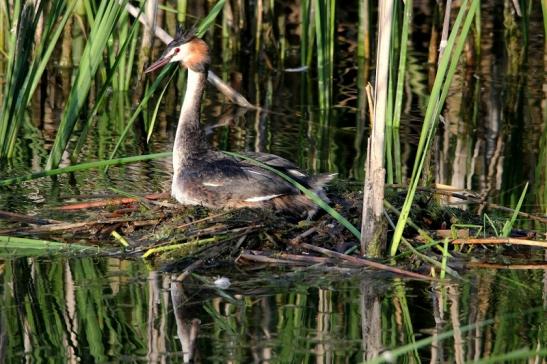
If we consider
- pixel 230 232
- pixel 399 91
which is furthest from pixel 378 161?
pixel 399 91

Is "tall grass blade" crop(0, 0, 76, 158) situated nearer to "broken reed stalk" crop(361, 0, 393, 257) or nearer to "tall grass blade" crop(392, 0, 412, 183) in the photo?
"tall grass blade" crop(392, 0, 412, 183)

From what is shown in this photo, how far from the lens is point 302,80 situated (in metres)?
12.1

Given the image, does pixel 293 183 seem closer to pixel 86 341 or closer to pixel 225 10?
pixel 86 341

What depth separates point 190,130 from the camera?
7.79 m

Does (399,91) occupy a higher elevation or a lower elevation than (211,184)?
higher

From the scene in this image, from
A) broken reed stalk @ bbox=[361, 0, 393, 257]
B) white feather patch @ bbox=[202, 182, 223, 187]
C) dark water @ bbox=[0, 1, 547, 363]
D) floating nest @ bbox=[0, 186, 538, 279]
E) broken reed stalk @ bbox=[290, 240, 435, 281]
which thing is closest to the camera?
dark water @ bbox=[0, 1, 547, 363]

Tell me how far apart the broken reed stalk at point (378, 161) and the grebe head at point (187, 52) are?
2.26 metres

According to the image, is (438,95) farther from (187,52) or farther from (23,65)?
(23,65)

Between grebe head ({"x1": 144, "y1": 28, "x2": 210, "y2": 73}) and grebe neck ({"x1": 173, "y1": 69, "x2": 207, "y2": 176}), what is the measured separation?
4.0 inches

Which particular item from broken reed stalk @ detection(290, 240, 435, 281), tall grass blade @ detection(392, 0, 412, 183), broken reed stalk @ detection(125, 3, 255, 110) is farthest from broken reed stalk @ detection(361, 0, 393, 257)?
broken reed stalk @ detection(125, 3, 255, 110)

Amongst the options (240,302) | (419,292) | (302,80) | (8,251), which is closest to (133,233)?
(8,251)

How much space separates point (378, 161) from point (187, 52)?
7.86 ft

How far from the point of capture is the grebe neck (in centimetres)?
761

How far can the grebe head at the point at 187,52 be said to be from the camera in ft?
26.2
